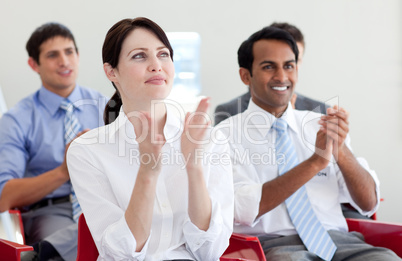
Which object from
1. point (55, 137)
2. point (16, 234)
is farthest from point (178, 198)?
point (55, 137)

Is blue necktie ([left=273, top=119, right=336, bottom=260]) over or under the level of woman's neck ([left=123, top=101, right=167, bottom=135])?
under

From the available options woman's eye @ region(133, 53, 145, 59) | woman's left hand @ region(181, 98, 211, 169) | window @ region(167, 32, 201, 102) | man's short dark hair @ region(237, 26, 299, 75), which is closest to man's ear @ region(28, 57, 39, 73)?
window @ region(167, 32, 201, 102)

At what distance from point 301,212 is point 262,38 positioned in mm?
762

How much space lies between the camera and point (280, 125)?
7.14 ft

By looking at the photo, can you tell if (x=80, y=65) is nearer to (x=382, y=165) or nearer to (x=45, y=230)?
(x=45, y=230)

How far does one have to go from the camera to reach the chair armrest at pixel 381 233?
2070 millimetres

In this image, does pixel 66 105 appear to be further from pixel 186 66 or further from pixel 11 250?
pixel 11 250

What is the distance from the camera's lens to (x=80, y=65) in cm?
346

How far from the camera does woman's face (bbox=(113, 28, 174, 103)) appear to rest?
59.7 inches

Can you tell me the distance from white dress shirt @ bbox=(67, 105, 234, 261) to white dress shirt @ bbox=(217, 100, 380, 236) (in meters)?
0.45

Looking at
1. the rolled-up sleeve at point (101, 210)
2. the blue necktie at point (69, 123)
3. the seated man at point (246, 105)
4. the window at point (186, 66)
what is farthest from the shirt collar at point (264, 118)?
the window at point (186, 66)

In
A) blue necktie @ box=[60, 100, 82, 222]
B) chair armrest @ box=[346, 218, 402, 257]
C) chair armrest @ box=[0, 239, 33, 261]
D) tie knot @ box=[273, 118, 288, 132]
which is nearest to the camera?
chair armrest @ box=[0, 239, 33, 261]

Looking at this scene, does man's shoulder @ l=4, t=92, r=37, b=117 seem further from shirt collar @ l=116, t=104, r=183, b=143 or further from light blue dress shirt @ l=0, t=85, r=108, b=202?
shirt collar @ l=116, t=104, r=183, b=143

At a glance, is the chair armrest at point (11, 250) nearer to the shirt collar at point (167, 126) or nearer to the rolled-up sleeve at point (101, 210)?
the rolled-up sleeve at point (101, 210)
